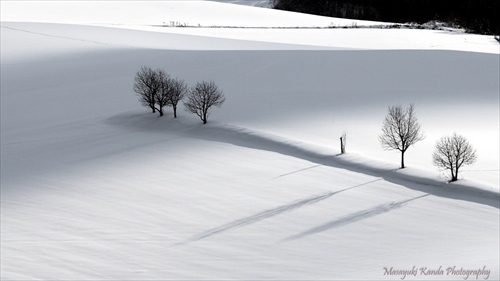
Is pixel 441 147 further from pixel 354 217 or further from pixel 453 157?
pixel 354 217

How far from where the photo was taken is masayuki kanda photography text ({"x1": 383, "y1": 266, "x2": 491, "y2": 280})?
20859 mm

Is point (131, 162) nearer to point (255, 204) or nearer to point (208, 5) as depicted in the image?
point (255, 204)

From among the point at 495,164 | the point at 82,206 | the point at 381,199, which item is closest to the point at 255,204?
the point at 381,199

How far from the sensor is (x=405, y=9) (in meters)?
125

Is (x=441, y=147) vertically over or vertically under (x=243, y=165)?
over

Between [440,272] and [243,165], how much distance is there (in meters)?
14.2

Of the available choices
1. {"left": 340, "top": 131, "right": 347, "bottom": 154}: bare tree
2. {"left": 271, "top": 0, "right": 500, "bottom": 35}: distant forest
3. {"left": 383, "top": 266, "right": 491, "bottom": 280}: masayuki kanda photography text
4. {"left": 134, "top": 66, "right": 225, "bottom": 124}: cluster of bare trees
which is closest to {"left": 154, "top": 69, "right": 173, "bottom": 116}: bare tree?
{"left": 134, "top": 66, "right": 225, "bottom": 124}: cluster of bare trees

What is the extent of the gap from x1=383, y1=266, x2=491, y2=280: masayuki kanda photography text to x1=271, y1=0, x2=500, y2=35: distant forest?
7644cm

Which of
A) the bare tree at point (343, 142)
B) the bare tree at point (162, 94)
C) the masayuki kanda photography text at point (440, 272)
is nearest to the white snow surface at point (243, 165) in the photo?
the masayuki kanda photography text at point (440, 272)

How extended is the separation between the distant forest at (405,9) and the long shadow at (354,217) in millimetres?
70223

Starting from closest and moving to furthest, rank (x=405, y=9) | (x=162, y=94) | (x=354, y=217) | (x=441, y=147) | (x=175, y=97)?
(x=354, y=217), (x=441, y=147), (x=162, y=94), (x=175, y=97), (x=405, y=9)

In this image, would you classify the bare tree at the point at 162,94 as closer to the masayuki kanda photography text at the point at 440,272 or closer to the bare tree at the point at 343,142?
the bare tree at the point at 343,142

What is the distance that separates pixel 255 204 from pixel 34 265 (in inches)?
384

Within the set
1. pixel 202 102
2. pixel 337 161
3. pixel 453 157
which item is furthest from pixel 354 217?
pixel 202 102
